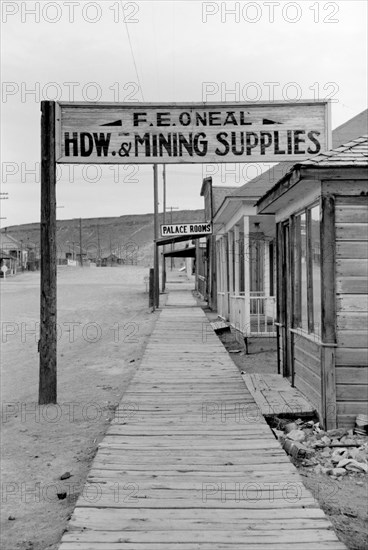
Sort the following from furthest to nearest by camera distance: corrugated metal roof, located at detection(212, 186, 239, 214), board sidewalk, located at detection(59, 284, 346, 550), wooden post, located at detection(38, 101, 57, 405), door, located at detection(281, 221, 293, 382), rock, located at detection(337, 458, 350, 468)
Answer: corrugated metal roof, located at detection(212, 186, 239, 214), door, located at detection(281, 221, 293, 382), wooden post, located at detection(38, 101, 57, 405), rock, located at detection(337, 458, 350, 468), board sidewalk, located at detection(59, 284, 346, 550)

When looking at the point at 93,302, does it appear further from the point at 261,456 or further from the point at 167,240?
the point at 261,456

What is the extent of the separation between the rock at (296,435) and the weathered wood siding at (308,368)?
0.53m

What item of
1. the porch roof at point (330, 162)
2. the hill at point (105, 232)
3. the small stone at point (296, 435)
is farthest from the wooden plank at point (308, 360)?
the hill at point (105, 232)

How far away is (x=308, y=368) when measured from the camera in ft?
24.3

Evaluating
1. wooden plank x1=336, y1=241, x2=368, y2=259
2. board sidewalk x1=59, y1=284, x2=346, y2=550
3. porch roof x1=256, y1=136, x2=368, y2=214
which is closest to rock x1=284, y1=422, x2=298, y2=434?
board sidewalk x1=59, y1=284, x2=346, y2=550

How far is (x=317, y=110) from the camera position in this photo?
7266 millimetres

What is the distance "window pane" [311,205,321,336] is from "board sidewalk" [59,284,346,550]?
127 centimetres

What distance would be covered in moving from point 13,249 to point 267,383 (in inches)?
3359

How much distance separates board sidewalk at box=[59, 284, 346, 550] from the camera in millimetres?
3119

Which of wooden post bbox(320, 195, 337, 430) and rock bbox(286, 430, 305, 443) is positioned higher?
wooden post bbox(320, 195, 337, 430)

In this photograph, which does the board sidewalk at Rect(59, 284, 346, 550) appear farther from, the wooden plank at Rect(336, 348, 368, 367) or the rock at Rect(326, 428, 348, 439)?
the wooden plank at Rect(336, 348, 368, 367)

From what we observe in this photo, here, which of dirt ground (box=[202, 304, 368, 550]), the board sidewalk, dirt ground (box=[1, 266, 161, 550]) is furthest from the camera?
dirt ground (box=[1, 266, 161, 550])

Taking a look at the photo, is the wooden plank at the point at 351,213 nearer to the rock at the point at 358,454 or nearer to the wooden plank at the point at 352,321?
the wooden plank at the point at 352,321

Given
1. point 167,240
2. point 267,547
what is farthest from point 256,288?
point 267,547
